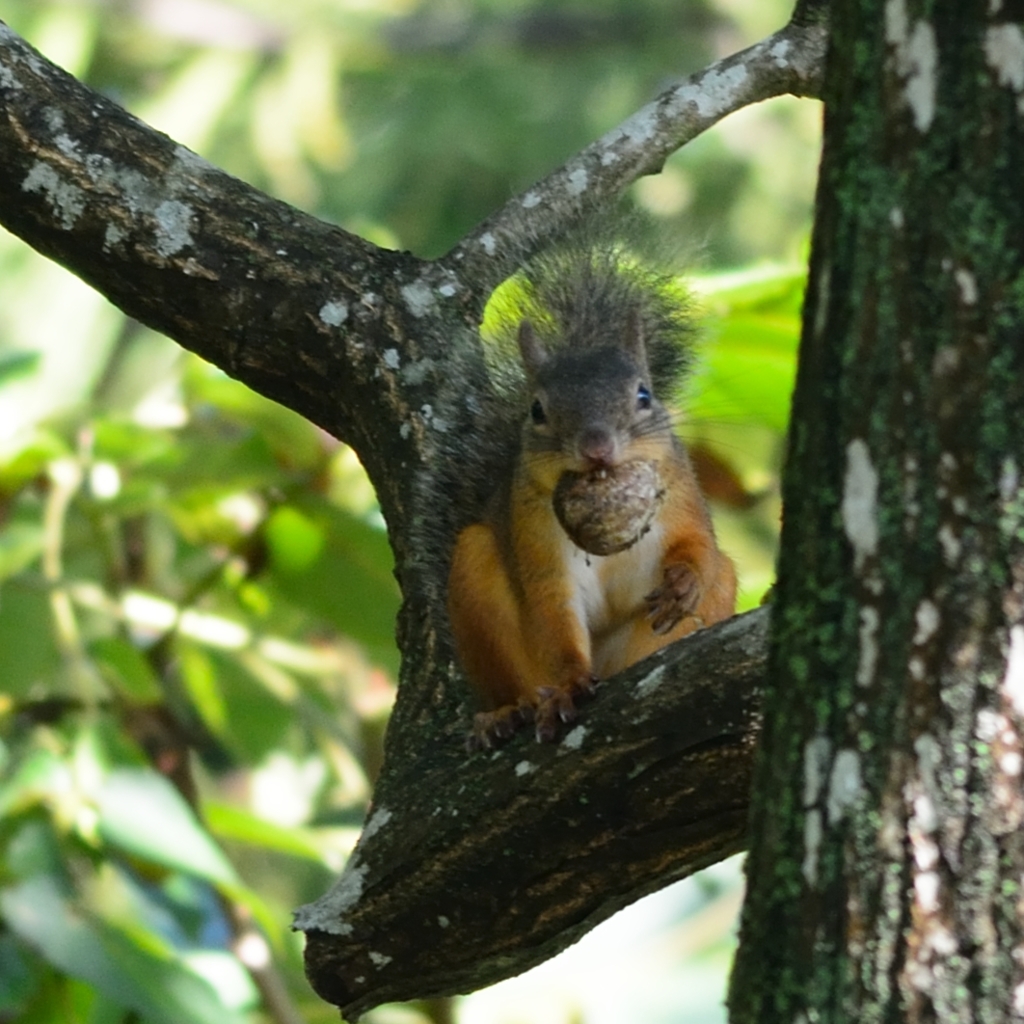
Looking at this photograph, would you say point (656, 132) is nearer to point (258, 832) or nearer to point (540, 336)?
point (540, 336)

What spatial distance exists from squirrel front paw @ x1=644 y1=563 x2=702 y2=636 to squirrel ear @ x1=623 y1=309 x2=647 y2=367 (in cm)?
39

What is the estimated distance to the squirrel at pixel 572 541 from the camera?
2.42m

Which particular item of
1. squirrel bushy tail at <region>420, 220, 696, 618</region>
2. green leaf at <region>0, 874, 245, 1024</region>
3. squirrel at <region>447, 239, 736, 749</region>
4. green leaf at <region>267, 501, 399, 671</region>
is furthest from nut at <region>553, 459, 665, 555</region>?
green leaf at <region>0, 874, 245, 1024</region>

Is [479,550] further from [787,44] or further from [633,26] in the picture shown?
[633,26]

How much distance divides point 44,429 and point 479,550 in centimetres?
126

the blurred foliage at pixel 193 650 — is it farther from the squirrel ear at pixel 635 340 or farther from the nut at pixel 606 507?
the nut at pixel 606 507

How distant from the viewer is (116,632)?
340 centimetres

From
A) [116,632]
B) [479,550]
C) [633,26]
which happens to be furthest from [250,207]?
[633,26]

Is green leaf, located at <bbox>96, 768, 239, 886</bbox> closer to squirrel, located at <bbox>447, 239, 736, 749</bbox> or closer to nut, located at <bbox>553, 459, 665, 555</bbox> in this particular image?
squirrel, located at <bbox>447, 239, 736, 749</bbox>

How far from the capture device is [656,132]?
2561 millimetres

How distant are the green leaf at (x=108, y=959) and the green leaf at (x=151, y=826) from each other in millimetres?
145

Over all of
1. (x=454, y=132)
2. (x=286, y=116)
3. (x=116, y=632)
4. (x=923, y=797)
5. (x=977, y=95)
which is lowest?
(x=923, y=797)

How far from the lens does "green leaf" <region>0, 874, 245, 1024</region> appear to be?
2.83 meters

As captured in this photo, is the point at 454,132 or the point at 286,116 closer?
the point at 286,116
